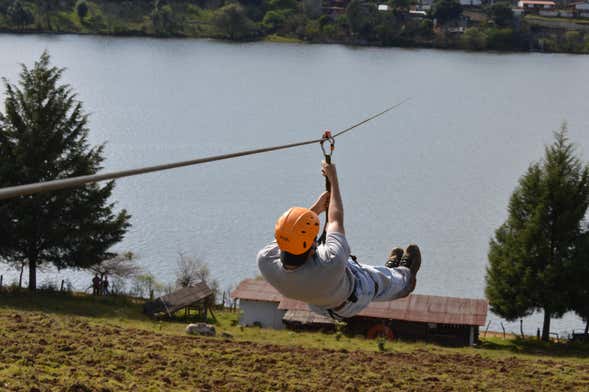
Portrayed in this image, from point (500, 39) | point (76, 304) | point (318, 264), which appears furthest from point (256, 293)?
point (500, 39)

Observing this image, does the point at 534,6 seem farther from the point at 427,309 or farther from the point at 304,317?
the point at 304,317

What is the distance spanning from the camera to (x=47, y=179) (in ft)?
Answer: 77.0

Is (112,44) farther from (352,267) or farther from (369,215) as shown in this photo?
(352,267)

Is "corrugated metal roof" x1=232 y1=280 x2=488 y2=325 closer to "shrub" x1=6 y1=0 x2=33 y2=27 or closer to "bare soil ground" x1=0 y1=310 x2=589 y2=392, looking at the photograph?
"bare soil ground" x1=0 y1=310 x2=589 y2=392

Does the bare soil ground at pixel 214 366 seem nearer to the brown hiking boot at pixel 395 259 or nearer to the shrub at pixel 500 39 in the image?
the brown hiking boot at pixel 395 259

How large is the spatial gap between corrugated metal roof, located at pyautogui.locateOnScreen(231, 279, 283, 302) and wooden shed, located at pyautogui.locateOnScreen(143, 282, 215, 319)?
0.79 m

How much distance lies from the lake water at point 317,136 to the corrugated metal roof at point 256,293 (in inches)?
181

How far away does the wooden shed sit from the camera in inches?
852

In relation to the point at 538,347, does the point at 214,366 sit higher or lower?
lower

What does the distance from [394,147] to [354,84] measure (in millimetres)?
18666

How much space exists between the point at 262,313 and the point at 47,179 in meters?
6.66

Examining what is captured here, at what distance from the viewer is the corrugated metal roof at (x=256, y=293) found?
22.8m

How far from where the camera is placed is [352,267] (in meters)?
5.18

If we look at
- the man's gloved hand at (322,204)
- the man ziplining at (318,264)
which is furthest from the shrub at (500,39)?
the man ziplining at (318,264)
